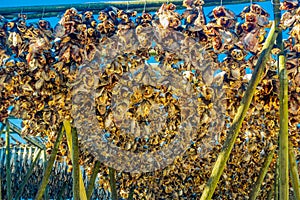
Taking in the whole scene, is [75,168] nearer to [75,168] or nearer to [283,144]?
[75,168]

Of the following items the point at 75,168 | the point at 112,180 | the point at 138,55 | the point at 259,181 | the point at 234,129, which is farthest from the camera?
the point at 112,180

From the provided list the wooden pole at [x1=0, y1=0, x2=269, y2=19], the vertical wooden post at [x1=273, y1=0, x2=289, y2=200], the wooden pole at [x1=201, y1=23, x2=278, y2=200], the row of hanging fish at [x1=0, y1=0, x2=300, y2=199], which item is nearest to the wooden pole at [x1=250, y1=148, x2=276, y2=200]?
the row of hanging fish at [x1=0, y1=0, x2=300, y2=199]

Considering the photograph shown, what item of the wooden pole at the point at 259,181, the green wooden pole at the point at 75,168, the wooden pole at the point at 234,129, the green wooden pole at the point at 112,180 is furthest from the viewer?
the green wooden pole at the point at 112,180

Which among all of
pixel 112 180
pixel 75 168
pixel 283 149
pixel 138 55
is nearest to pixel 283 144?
pixel 283 149

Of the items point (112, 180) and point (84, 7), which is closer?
point (84, 7)

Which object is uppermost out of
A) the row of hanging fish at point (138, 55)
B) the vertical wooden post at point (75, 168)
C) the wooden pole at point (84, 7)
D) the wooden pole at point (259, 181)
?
the wooden pole at point (84, 7)

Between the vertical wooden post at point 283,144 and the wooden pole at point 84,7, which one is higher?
the wooden pole at point 84,7

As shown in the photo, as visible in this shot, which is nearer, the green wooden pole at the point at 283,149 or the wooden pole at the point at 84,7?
the green wooden pole at the point at 283,149

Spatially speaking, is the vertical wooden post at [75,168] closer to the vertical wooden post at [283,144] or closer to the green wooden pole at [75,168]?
the green wooden pole at [75,168]

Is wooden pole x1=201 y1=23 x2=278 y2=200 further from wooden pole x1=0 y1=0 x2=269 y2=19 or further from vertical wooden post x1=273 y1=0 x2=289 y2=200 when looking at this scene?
wooden pole x1=0 y1=0 x2=269 y2=19

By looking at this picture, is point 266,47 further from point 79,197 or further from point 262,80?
point 79,197

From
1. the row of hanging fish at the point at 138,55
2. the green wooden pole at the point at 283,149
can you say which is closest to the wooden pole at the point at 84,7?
the row of hanging fish at the point at 138,55

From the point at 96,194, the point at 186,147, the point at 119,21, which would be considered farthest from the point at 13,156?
the point at 119,21
